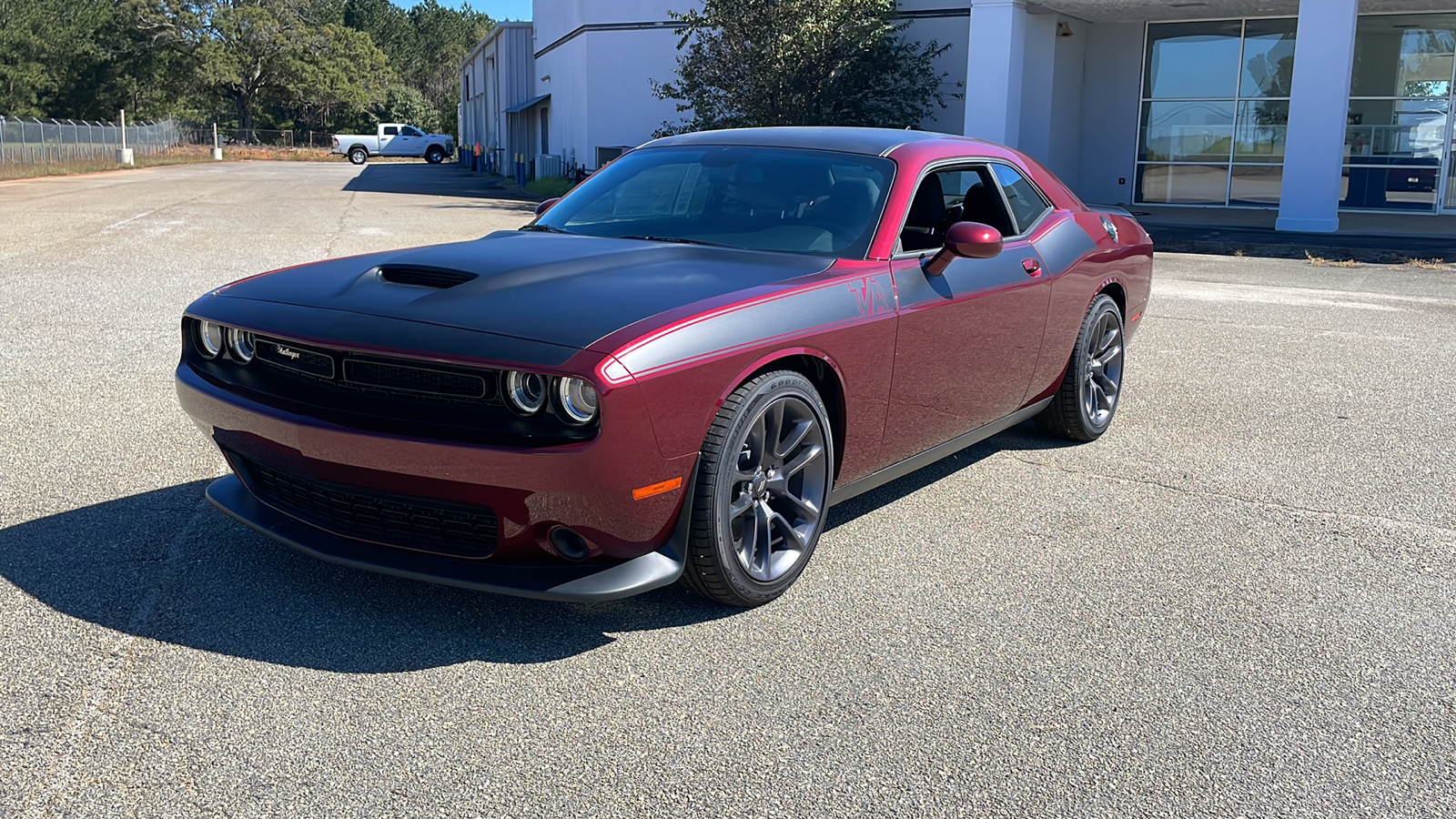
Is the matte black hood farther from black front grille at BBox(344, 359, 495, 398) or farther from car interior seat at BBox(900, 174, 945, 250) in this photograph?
car interior seat at BBox(900, 174, 945, 250)

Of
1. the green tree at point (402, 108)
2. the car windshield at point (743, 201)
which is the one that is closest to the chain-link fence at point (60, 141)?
the green tree at point (402, 108)

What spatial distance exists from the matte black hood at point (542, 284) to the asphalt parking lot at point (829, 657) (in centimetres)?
88

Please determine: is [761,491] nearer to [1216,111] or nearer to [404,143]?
[1216,111]

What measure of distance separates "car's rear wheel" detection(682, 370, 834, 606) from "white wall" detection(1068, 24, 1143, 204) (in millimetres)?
23612

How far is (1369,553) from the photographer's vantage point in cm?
444

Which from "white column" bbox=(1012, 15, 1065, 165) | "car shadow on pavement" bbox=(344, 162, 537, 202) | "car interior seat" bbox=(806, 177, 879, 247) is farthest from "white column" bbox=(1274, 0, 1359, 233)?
"car interior seat" bbox=(806, 177, 879, 247)

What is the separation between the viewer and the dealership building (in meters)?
19.3

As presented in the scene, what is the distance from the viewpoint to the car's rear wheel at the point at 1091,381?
5.69 meters

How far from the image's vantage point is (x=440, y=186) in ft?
116

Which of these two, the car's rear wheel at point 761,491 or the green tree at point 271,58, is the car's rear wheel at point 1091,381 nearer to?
the car's rear wheel at point 761,491

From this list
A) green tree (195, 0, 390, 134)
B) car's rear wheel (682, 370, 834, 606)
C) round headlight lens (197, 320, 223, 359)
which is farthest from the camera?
green tree (195, 0, 390, 134)

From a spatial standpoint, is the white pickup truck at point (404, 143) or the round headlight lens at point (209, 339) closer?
the round headlight lens at point (209, 339)

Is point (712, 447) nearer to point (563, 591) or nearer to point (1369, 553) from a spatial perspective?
point (563, 591)

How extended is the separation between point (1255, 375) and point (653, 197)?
468cm
